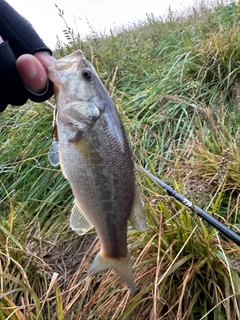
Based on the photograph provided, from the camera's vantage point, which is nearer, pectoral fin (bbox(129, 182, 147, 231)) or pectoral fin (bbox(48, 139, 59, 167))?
pectoral fin (bbox(129, 182, 147, 231))

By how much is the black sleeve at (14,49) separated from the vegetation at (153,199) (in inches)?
29.8

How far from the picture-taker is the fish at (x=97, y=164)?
1385mm

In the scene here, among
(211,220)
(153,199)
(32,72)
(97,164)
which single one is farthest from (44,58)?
(211,220)

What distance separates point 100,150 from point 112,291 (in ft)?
3.15

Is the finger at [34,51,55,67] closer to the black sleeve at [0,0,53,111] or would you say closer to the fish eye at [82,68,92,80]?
the black sleeve at [0,0,53,111]

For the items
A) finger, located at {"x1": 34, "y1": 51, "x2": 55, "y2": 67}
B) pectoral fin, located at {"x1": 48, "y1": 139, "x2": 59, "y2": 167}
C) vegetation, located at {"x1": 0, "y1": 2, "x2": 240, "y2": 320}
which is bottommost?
vegetation, located at {"x1": 0, "y1": 2, "x2": 240, "y2": 320}

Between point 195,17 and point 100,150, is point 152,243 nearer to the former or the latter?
point 100,150

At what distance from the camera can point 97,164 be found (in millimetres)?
1391

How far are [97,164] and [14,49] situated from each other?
62 centimetres

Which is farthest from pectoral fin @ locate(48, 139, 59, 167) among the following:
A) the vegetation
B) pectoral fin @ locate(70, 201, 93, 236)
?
the vegetation

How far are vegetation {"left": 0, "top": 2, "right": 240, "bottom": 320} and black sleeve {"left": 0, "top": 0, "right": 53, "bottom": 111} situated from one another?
2.49ft

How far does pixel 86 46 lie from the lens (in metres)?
4.98

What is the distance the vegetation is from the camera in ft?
6.49

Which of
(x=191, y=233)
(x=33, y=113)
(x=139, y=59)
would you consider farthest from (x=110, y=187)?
(x=139, y=59)
